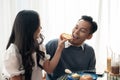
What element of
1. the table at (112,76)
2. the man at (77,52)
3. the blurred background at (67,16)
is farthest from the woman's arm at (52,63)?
the blurred background at (67,16)

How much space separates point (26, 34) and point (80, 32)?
569 millimetres

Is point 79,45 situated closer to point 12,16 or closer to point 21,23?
point 21,23

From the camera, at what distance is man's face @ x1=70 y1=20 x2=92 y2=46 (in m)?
1.90

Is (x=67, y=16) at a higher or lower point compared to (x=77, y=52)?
higher

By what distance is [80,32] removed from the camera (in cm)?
192

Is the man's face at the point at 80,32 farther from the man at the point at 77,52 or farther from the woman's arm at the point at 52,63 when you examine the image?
the woman's arm at the point at 52,63

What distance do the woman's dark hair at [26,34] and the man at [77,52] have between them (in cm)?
39

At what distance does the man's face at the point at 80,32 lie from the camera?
1901 mm

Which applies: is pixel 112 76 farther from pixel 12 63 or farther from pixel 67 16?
pixel 67 16

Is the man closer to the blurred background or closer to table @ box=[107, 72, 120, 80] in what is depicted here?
table @ box=[107, 72, 120, 80]

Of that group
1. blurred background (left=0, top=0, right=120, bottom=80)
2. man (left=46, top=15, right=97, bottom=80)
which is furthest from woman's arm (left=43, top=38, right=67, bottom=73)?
blurred background (left=0, top=0, right=120, bottom=80)

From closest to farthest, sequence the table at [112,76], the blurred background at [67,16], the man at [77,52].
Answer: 1. the table at [112,76]
2. the man at [77,52]
3. the blurred background at [67,16]

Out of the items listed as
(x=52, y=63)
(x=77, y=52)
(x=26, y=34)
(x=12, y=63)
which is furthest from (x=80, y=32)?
(x=12, y=63)

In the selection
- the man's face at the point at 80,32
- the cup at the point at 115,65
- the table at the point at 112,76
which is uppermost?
the man's face at the point at 80,32
